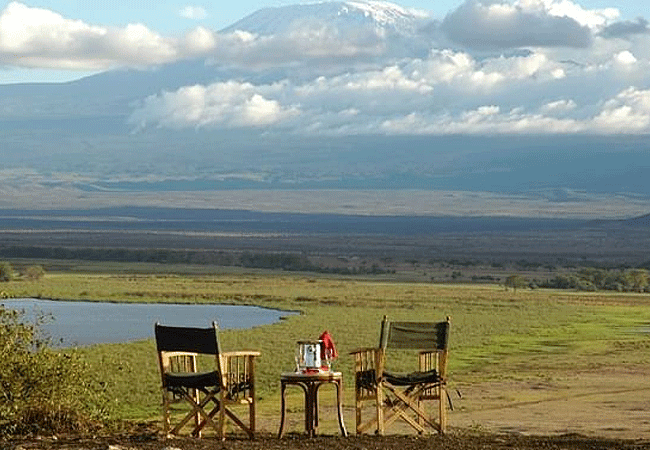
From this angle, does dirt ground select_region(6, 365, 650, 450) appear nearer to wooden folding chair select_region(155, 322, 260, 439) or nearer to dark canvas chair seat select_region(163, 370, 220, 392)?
wooden folding chair select_region(155, 322, 260, 439)

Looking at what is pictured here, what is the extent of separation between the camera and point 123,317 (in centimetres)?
5231

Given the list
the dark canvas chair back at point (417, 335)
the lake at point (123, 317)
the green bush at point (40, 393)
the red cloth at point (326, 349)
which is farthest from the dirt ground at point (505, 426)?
the lake at point (123, 317)

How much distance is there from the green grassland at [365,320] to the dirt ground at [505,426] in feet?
5.30

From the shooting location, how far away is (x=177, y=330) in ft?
53.7

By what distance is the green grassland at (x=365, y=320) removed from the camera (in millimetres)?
29328

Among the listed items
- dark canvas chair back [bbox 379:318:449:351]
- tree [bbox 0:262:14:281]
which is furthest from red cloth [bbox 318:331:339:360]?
tree [bbox 0:262:14:281]

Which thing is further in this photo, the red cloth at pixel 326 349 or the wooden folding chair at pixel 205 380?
the red cloth at pixel 326 349

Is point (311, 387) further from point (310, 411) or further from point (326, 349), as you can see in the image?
point (326, 349)

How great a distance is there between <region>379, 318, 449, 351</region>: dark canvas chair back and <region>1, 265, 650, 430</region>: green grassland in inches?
231

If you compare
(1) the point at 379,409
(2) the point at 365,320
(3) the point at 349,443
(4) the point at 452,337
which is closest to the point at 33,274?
(2) the point at 365,320

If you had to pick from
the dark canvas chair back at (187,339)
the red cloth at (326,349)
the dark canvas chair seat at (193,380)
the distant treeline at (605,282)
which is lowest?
the distant treeline at (605,282)

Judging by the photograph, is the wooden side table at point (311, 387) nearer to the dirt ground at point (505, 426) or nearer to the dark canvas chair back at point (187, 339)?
the dirt ground at point (505, 426)

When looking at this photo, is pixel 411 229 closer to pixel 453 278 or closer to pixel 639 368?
pixel 453 278

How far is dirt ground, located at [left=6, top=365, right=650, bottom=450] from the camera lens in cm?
1526
